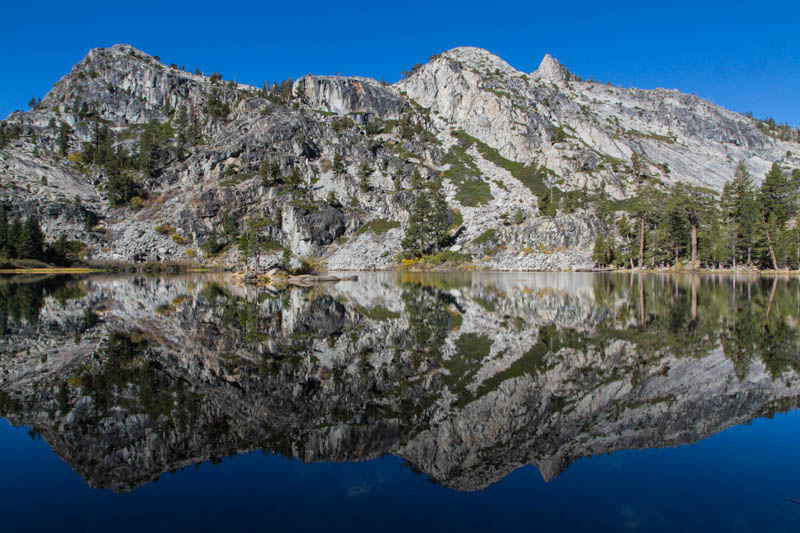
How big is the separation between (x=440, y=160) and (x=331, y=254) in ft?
207

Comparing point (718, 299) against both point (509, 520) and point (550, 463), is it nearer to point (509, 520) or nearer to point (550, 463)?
point (550, 463)

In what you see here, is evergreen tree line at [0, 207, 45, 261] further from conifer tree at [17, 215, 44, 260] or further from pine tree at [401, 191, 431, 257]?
pine tree at [401, 191, 431, 257]

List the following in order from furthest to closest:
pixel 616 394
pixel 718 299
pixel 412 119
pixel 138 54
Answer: pixel 138 54 < pixel 412 119 < pixel 718 299 < pixel 616 394

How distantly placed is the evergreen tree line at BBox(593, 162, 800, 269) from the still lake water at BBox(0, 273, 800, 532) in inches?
2581

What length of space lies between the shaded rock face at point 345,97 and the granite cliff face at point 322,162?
61cm

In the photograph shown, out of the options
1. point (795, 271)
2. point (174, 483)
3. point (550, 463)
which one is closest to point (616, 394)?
point (550, 463)

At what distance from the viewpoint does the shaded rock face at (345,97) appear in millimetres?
187125

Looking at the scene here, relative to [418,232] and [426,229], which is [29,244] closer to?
[418,232]

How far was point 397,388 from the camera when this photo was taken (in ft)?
38.5

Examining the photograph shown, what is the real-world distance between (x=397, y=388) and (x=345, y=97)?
192388 millimetres

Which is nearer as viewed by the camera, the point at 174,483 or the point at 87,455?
the point at 174,483

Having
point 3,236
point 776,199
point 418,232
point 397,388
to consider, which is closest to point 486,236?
point 418,232

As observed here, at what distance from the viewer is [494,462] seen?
789 cm

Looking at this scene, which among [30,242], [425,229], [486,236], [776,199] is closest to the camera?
[776,199]
